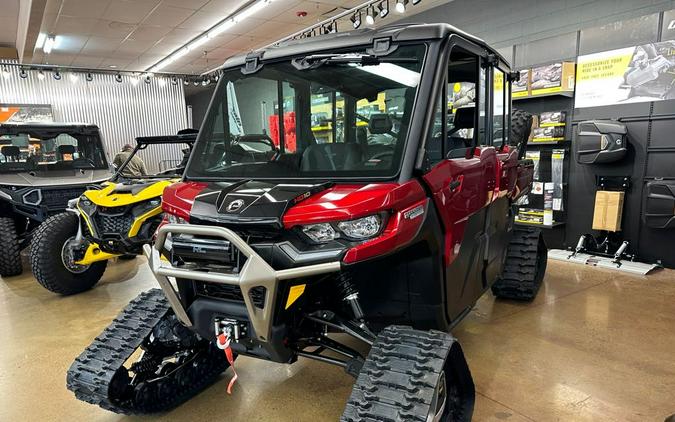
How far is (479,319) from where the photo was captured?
4043 mm

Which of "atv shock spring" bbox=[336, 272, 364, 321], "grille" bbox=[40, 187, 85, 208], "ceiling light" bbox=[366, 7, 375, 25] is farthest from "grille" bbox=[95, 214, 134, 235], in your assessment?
"ceiling light" bbox=[366, 7, 375, 25]

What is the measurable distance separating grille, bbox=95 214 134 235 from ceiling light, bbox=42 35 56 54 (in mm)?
7972

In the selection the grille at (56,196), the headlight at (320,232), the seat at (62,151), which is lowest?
the grille at (56,196)

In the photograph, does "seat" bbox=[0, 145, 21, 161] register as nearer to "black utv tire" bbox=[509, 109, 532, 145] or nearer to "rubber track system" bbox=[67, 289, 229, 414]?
"rubber track system" bbox=[67, 289, 229, 414]

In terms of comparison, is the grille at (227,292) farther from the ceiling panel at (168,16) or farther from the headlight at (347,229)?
the ceiling panel at (168,16)

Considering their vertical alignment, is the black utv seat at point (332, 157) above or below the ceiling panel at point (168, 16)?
below

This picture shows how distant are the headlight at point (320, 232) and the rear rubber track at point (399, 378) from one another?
19.6 inches

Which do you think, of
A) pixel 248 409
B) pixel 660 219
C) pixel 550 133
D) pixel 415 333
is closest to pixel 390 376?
pixel 415 333

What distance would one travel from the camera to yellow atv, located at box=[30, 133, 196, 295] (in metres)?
4.53

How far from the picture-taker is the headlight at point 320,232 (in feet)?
6.33

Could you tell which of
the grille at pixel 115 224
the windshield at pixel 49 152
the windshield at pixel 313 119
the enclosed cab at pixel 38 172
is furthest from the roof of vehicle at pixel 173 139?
the windshield at pixel 313 119

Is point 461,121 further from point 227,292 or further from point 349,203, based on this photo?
point 227,292

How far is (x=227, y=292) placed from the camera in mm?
2119

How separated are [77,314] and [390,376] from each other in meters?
3.89
